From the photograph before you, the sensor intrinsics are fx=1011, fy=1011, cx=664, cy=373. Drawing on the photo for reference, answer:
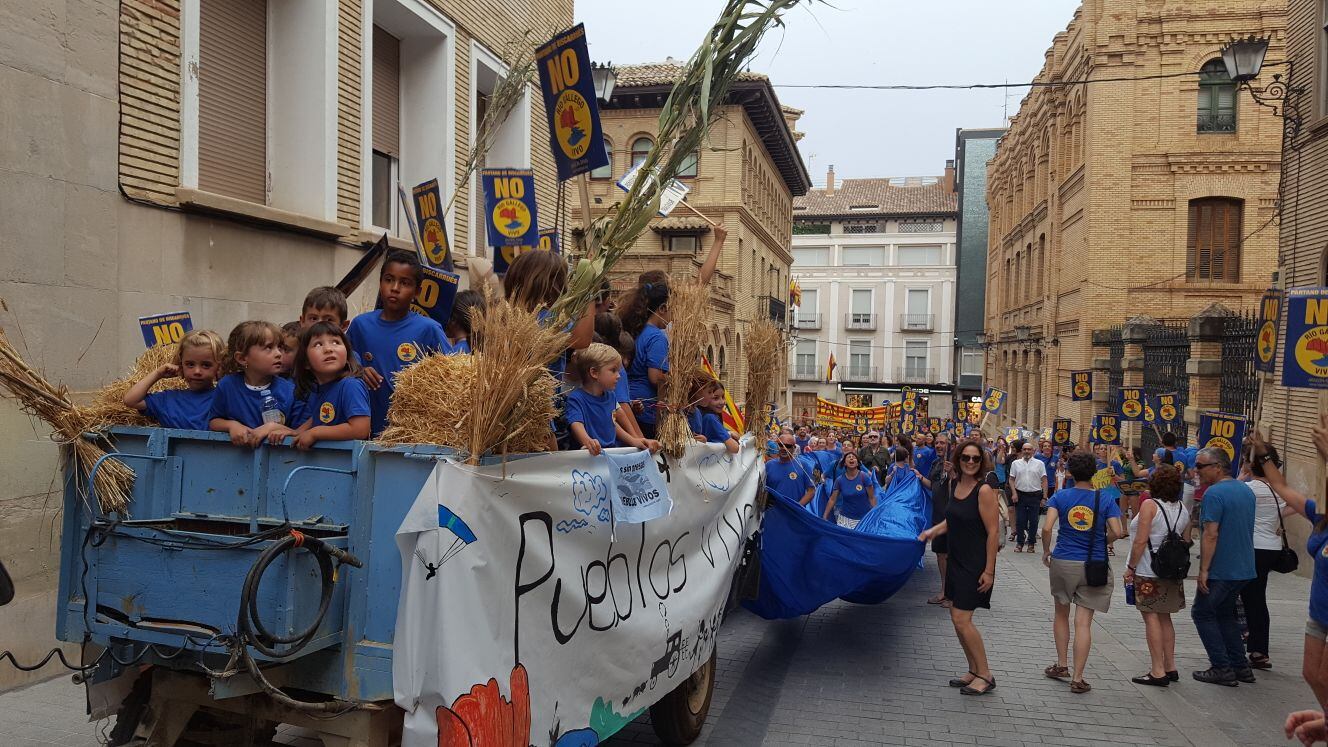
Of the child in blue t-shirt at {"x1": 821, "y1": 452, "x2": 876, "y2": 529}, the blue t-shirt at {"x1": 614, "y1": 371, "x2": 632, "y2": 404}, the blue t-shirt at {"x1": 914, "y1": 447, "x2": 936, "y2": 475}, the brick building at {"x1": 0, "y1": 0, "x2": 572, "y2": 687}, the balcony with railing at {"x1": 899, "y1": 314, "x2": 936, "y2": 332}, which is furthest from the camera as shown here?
the balcony with railing at {"x1": 899, "y1": 314, "x2": 936, "y2": 332}

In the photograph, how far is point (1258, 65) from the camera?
15.8 meters

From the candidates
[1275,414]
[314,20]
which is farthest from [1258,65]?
[314,20]

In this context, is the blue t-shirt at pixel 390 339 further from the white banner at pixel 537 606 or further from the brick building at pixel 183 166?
the brick building at pixel 183 166

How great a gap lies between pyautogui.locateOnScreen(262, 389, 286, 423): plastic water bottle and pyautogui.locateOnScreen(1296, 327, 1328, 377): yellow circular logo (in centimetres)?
907

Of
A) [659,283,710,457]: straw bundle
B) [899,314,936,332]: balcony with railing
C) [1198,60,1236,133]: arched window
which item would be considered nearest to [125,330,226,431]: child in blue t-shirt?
[659,283,710,457]: straw bundle

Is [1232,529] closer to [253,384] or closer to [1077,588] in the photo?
[1077,588]

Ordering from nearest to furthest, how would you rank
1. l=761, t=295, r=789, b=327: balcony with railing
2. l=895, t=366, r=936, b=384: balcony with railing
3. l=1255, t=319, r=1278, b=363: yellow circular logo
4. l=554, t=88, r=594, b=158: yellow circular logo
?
1. l=554, t=88, r=594, b=158: yellow circular logo
2. l=1255, t=319, r=1278, b=363: yellow circular logo
3. l=761, t=295, r=789, b=327: balcony with railing
4. l=895, t=366, r=936, b=384: balcony with railing

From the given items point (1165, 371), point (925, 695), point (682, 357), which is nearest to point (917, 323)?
point (1165, 371)

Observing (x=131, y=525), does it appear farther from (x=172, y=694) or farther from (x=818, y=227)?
(x=818, y=227)

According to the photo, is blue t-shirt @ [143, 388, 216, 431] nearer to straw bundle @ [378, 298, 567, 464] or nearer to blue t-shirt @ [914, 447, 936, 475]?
straw bundle @ [378, 298, 567, 464]

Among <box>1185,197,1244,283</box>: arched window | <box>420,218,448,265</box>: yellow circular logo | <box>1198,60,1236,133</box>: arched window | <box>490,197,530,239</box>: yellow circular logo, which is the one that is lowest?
<box>420,218,448,265</box>: yellow circular logo

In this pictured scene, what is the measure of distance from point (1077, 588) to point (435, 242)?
574 centimetres

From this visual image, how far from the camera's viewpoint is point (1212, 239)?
93.4 feet

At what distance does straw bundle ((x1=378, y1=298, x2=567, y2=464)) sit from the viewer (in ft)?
12.6
